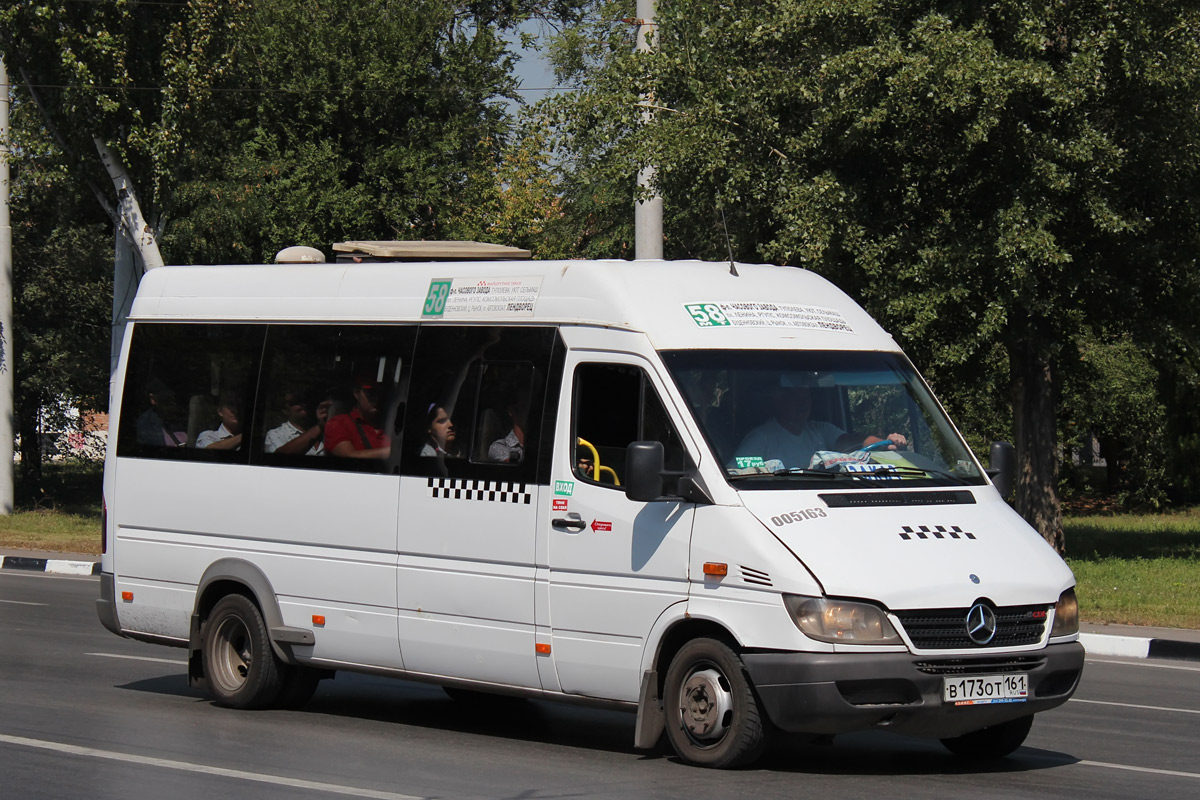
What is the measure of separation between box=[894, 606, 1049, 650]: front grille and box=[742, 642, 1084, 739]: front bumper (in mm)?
64

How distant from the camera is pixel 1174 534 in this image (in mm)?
27547

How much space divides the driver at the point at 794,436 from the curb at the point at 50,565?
14.6 meters

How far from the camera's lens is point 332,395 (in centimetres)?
990

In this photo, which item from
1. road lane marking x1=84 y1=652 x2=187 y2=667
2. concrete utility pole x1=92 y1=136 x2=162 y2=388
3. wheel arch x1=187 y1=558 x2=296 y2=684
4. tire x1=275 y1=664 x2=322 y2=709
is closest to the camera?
wheel arch x1=187 y1=558 x2=296 y2=684

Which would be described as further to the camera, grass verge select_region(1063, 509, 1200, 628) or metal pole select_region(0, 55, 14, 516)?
metal pole select_region(0, 55, 14, 516)

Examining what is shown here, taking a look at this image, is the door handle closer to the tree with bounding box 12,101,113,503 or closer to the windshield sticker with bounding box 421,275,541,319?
the windshield sticker with bounding box 421,275,541,319

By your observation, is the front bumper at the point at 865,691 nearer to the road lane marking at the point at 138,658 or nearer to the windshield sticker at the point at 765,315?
the windshield sticker at the point at 765,315

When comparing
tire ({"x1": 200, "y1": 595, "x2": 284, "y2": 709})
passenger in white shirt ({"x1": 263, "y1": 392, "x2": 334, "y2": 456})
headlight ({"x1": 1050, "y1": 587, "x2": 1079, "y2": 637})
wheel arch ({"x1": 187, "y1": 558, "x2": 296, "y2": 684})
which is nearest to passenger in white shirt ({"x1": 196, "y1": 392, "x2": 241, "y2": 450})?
passenger in white shirt ({"x1": 263, "y1": 392, "x2": 334, "y2": 456})

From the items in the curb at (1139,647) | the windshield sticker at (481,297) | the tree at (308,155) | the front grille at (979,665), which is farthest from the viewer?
the tree at (308,155)

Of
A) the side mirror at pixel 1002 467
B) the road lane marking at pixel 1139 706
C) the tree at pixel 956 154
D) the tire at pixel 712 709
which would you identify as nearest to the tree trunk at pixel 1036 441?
the tree at pixel 956 154

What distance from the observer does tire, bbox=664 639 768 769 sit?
7570 millimetres

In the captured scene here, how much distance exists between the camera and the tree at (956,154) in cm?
1847

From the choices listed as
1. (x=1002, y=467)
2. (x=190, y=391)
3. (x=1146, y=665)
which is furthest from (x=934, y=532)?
(x=1146, y=665)

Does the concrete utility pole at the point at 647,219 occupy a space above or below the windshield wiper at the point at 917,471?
above
